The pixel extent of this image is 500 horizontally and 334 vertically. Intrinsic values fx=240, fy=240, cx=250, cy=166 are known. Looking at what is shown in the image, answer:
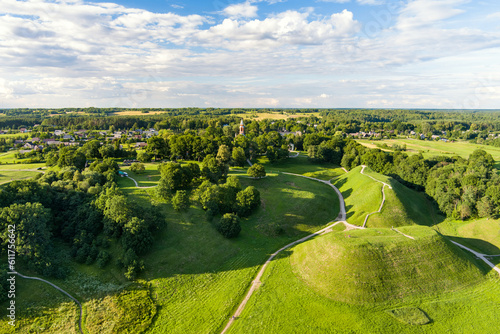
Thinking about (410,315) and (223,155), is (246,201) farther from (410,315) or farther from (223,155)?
(410,315)

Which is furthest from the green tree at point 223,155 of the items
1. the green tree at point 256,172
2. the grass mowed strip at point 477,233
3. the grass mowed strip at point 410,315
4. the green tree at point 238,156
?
the grass mowed strip at point 477,233

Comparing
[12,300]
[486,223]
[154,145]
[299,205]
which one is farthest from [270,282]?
[154,145]

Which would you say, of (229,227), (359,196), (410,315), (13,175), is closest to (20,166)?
(13,175)

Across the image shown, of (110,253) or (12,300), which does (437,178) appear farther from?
(12,300)

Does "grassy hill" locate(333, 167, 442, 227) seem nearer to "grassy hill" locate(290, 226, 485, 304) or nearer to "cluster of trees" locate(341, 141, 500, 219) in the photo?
"cluster of trees" locate(341, 141, 500, 219)

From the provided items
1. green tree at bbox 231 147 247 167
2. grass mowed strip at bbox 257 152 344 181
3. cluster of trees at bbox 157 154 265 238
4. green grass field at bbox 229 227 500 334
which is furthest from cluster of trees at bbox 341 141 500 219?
cluster of trees at bbox 157 154 265 238

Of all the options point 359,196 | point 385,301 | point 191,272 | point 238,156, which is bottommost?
point 385,301
